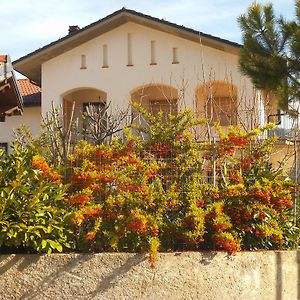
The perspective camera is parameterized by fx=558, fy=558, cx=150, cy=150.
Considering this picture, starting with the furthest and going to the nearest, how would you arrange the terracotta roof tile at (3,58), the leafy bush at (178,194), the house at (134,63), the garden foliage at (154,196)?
the house at (134,63)
the terracotta roof tile at (3,58)
the leafy bush at (178,194)
the garden foliage at (154,196)

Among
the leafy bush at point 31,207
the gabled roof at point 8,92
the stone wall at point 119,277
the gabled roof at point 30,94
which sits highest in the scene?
the gabled roof at point 30,94

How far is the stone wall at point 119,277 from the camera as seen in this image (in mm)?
6711

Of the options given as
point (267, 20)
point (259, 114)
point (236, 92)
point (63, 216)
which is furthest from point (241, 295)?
point (236, 92)

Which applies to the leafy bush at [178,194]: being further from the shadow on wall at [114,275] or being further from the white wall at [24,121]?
the white wall at [24,121]

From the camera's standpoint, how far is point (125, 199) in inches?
279

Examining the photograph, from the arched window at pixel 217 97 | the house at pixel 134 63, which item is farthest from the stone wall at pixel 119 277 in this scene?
the house at pixel 134 63

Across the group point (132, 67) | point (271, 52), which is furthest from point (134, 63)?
point (271, 52)

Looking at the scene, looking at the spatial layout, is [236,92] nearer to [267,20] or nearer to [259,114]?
[259,114]

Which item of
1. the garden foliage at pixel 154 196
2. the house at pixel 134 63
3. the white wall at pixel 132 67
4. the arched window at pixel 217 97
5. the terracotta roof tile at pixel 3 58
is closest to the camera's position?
the garden foliage at pixel 154 196

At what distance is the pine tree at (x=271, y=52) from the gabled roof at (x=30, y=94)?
517 inches

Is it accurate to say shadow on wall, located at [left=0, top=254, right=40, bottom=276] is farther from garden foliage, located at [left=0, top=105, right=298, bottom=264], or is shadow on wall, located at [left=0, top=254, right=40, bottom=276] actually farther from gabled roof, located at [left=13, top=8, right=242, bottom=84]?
gabled roof, located at [left=13, top=8, right=242, bottom=84]

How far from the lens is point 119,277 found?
6.75 metres

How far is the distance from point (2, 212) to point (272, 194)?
344 cm

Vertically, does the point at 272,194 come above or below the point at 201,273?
above
